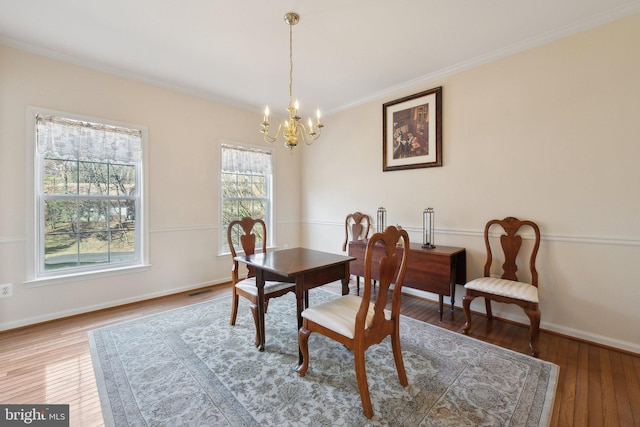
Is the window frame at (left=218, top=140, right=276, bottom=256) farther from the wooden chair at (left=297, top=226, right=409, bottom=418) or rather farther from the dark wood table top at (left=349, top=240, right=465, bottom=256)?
the wooden chair at (left=297, top=226, right=409, bottom=418)

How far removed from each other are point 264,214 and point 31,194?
270 centimetres

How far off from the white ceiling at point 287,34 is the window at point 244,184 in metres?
1.10

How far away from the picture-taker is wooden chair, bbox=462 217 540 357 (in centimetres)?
216

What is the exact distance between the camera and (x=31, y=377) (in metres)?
1.86

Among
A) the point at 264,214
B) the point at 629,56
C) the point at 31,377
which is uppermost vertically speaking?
the point at 629,56

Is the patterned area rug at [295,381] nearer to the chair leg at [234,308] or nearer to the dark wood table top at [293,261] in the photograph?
the chair leg at [234,308]

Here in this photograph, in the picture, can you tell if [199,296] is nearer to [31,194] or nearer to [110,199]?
[110,199]

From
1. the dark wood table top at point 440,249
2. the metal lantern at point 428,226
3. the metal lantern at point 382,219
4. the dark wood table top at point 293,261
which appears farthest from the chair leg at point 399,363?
the metal lantern at point 382,219

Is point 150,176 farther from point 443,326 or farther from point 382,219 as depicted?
point 443,326

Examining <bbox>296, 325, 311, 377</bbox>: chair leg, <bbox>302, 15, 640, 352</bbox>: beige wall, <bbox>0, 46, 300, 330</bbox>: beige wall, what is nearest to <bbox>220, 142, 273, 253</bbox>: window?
<bbox>0, 46, 300, 330</bbox>: beige wall

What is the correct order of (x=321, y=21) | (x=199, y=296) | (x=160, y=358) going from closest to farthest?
1. (x=160, y=358)
2. (x=321, y=21)
3. (x=199, y=296)

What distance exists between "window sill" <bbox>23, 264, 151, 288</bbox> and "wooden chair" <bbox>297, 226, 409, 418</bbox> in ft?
8.15

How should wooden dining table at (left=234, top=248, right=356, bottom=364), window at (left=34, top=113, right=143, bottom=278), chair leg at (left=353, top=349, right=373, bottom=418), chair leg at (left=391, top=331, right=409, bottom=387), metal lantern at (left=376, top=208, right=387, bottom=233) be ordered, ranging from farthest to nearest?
1. metal lantern at (left=376, top=208, right=387, bottom=233)
2. window at (left=34, top=113, right=143, bottom=278)
3. wooden dining table at (left=234, top=248, right=356, bottom=364)
4. chair leg at (left=391, top=331, right=409, bottom=387)
5. chair leg at (left=353, top=349, right=373, bottom=418)

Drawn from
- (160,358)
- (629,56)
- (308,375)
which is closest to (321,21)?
(629,56)
